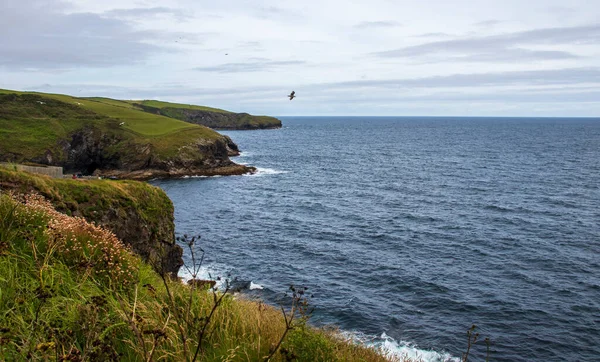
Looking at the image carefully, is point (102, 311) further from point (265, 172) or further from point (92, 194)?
point (265, 172)

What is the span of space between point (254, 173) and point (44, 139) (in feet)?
134

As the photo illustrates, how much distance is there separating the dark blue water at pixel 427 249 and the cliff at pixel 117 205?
30.3 feet

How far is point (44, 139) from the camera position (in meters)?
93.2

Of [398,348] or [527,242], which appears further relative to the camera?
[527,242]

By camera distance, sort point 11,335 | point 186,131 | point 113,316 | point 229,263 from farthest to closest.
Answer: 1. point 186,131
2. point 229,263
3. point 113,316
4. point 11,335

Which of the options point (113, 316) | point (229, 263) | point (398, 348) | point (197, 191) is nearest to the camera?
point (113, 316)

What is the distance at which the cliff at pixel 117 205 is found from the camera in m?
23.3

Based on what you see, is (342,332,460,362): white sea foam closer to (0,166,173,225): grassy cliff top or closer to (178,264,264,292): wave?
(178,264,264,292): wave

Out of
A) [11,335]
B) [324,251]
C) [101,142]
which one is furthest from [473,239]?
[101,142]

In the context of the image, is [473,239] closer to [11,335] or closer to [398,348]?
[398,348]

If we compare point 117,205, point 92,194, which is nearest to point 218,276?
point 117,205

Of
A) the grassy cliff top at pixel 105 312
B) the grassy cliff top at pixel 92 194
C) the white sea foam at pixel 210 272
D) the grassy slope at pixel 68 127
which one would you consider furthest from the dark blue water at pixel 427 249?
the grassy slope at pixel 68 127

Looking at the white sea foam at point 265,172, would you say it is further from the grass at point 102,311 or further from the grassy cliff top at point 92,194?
the grass at point 102,311

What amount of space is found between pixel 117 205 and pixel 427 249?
28.6 metres
